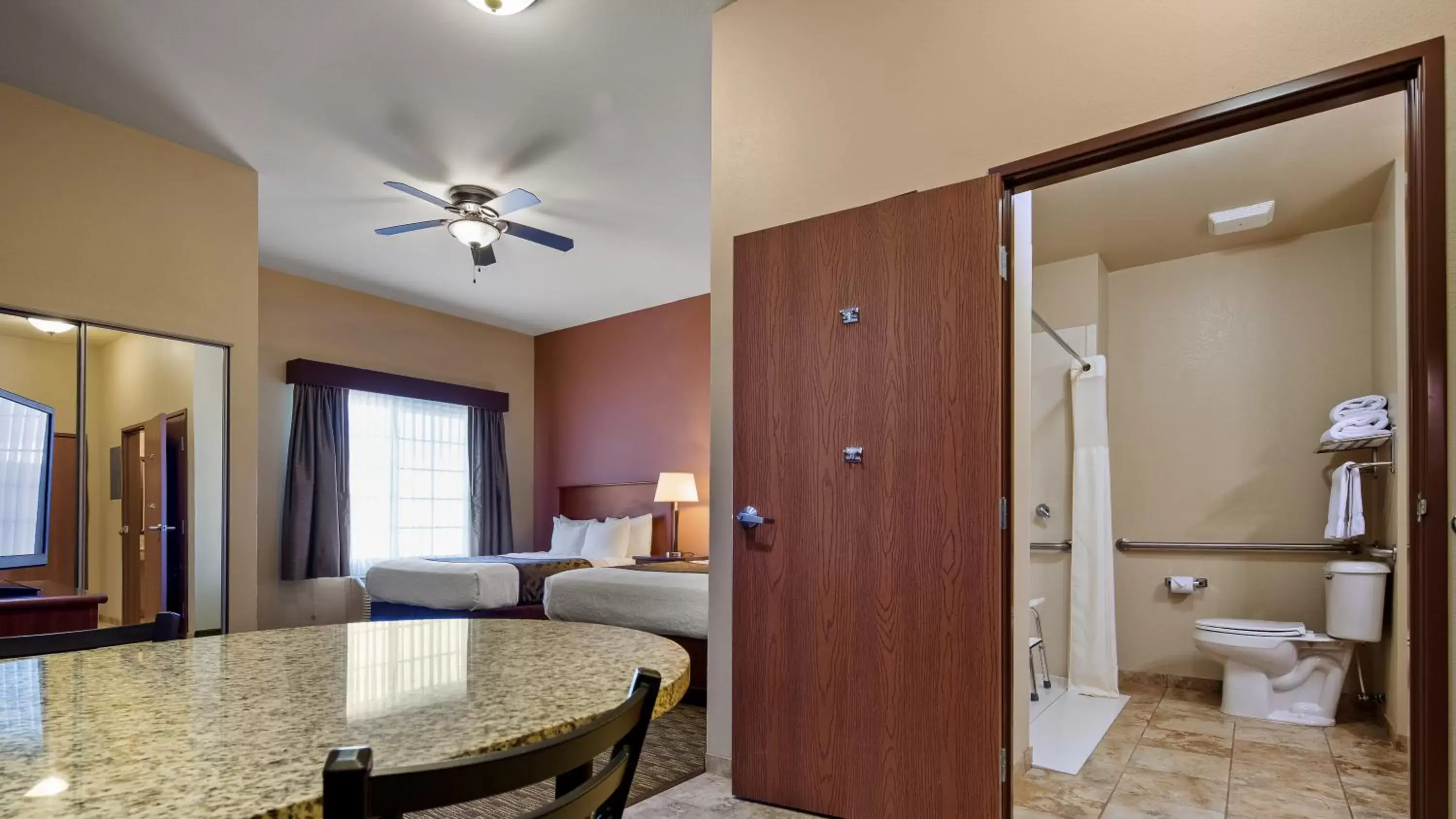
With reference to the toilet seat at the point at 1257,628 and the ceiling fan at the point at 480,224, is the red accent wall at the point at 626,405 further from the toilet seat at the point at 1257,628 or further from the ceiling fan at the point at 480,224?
the toilet seat at the point at 1257,628

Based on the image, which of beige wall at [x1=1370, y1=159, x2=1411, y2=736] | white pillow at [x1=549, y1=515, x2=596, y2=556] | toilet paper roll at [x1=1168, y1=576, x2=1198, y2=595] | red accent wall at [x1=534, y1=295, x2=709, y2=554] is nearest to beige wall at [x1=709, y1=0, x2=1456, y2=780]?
beige wall at [x1=1370, y1=159, x2=1411, y2=736]

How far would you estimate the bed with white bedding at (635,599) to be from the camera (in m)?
3.69

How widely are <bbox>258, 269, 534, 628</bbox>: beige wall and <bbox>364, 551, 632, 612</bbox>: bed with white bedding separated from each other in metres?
0.89

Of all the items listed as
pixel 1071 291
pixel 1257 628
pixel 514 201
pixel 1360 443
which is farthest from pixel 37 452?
pixel 1360 443

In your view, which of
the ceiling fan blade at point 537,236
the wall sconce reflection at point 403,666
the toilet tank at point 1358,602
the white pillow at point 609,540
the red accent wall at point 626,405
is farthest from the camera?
the red accent wall at point 626,405

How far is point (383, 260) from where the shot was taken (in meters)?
5.61

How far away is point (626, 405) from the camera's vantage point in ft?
23.2

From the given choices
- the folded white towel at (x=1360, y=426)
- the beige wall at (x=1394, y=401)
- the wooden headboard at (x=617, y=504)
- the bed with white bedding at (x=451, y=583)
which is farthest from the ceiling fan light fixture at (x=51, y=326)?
the folded white towel at (x=1360, y=426)

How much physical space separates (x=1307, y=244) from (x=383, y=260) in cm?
555

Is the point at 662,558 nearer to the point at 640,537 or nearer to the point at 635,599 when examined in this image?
the point at 640,537

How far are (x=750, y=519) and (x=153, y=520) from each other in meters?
2.87

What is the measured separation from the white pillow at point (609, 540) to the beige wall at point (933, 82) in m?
3.50

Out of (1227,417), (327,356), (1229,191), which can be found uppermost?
(1229,191)

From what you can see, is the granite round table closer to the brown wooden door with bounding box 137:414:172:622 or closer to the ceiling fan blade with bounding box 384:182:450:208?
the ceiling fan blade with bounding box 384:182:450:208
